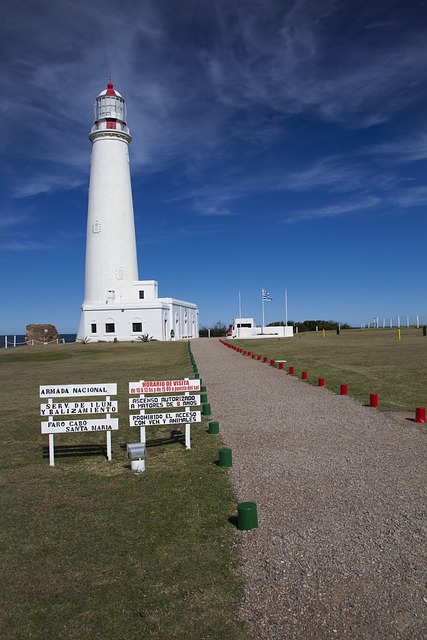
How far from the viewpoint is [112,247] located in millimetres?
45625

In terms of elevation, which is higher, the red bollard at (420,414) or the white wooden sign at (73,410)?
the white wooden sign at (73,410)

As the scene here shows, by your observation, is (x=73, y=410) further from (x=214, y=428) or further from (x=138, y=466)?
(x=214, y=428)

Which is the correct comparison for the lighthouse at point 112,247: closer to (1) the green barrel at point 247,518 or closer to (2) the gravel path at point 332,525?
(2) the gravel path at point 332,525

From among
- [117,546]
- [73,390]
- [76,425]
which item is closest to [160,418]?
[76,425]

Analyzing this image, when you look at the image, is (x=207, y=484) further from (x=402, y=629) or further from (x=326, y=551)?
(x=402, y=629)

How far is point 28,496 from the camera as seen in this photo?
6.26 metres

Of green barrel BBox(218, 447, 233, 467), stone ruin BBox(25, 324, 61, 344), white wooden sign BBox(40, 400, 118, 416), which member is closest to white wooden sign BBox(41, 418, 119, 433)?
white wooden sign BBox(40, 400, 118, 416)

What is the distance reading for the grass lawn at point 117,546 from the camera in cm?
357

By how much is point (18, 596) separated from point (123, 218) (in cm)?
4377

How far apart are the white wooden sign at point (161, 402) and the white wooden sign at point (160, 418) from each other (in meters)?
0.17

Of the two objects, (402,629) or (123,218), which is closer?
(402,629)

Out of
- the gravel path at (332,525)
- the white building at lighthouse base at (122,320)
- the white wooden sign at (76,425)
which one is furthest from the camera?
the white building at lighthouse base at (122,320)

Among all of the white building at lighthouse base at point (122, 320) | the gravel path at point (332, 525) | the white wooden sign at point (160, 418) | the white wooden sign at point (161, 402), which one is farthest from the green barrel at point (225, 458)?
the white building at lighthouse base at point (122, 320)

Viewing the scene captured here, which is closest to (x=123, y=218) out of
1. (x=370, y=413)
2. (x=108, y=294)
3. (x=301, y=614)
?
(x=108, y=294)
